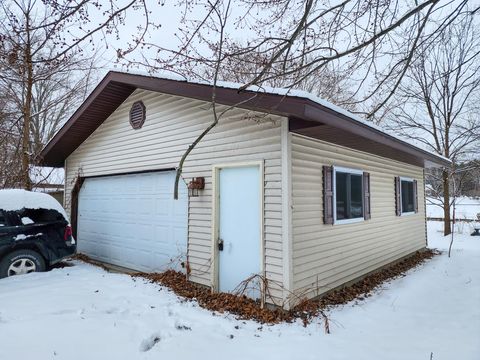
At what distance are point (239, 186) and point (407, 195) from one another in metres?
6.50

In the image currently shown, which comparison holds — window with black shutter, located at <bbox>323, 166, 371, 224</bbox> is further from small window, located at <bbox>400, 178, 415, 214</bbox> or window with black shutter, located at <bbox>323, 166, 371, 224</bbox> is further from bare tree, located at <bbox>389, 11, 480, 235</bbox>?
bare tree, located at <bbox>389, 11, 480, 235</bbox>

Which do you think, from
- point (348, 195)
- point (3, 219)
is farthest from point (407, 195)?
point (3, 219)

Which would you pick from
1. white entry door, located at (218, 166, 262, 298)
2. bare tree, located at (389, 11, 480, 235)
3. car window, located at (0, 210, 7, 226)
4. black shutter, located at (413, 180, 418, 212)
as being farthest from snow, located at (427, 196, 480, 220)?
car window, located at (0, 210, 7, 226)

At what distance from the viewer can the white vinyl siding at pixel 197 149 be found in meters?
4.93

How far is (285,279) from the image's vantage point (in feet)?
15.3

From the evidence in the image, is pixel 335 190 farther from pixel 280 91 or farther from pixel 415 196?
pixel 415 196

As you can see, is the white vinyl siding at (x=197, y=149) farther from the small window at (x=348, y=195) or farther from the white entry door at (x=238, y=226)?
the small window at (x=348, y=195)

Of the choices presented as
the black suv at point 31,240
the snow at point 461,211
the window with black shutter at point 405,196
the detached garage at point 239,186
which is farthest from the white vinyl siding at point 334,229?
the snow at point 461,211

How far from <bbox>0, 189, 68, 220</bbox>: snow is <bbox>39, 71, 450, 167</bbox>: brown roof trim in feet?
7.13

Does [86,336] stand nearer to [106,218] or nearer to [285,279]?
[285,279]

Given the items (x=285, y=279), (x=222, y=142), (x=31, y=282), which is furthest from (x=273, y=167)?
(x=31, y=282)

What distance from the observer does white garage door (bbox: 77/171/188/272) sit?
22.1 ft

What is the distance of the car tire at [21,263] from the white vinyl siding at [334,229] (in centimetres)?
520

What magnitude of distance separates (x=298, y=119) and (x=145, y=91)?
13.3 feet
